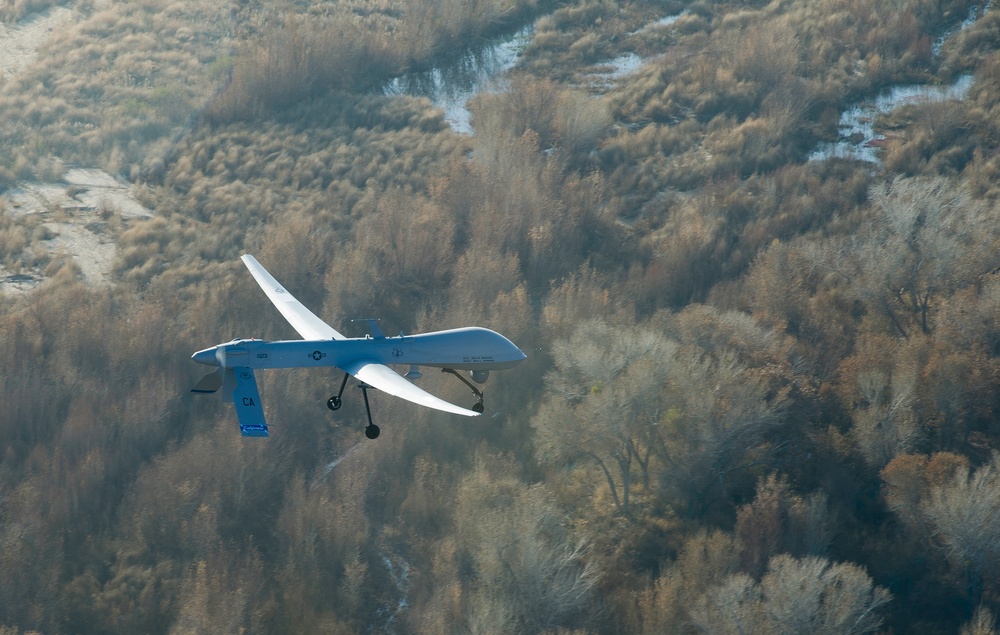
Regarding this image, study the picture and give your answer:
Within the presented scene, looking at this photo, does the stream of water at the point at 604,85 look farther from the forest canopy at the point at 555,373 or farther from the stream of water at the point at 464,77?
the forest canopy at the point at 555,373

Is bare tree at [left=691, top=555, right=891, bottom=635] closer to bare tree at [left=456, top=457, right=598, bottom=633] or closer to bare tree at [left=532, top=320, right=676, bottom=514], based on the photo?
bare tree at [left=456, top=457, right=598, bottom=633]

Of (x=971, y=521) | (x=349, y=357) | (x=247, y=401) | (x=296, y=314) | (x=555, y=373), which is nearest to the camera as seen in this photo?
(x=247, y=401)

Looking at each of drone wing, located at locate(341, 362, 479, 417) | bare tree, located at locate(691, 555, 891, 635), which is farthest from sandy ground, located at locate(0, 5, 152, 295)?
drone wing, located at locate(341, 362, 479, 417)

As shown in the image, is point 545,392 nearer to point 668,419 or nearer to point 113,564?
Result: point 668,419

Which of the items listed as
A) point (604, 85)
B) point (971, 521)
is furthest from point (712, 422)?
point (604, 85)

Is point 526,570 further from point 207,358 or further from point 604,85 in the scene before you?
point 604,85
